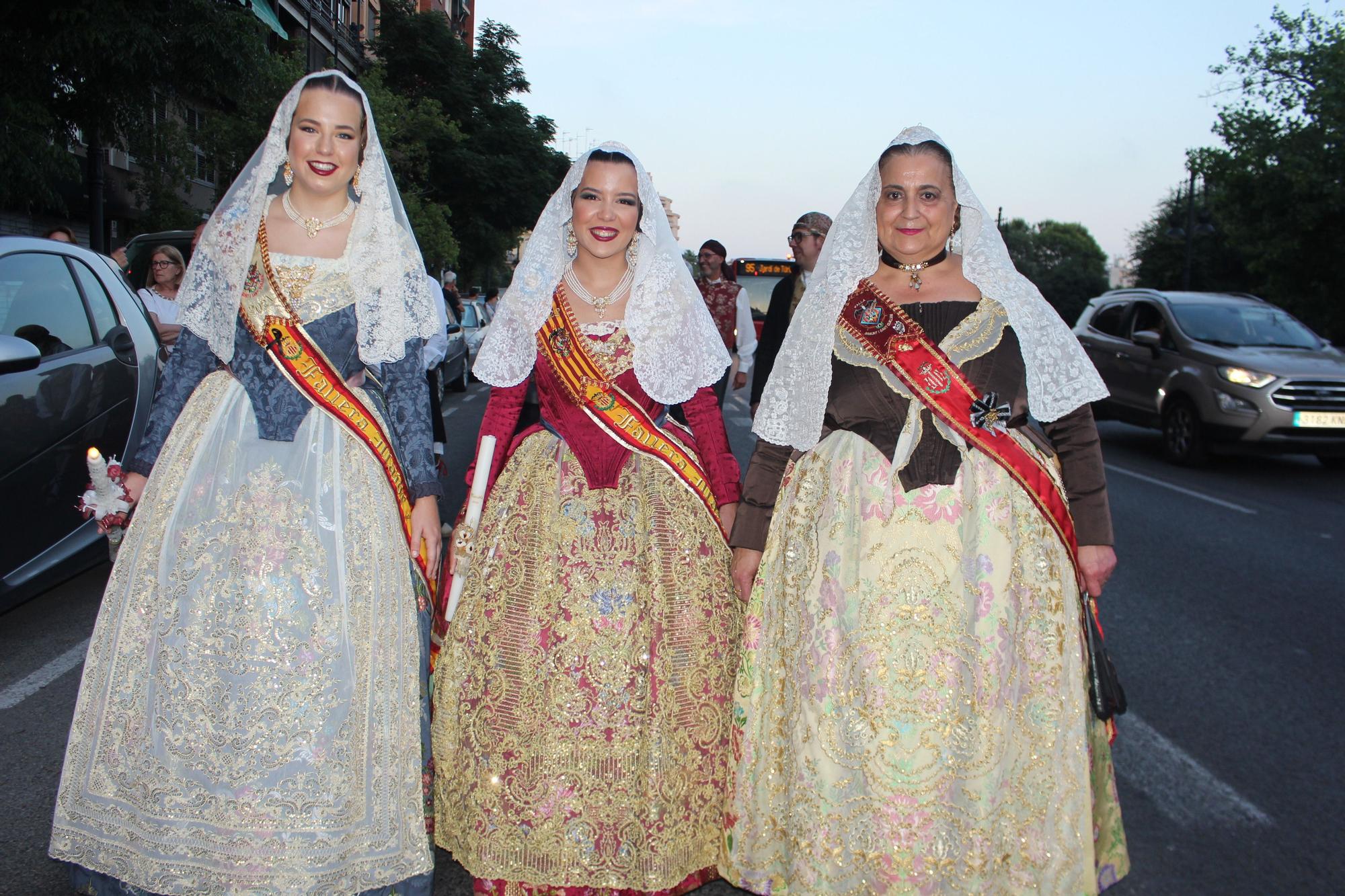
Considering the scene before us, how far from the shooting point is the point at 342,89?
304cm

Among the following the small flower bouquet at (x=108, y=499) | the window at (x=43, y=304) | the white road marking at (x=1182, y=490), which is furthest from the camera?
the white road marking at (x=1182, y=490)

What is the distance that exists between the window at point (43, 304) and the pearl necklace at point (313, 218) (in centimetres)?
212

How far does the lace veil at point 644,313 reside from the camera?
10.9 feet

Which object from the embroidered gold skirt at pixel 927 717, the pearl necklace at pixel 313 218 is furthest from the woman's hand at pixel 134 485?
the embroidered gold skirt at pixel 927 717

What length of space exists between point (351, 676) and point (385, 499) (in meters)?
0.49

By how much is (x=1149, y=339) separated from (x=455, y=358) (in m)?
9.53

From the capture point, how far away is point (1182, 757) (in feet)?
12.8

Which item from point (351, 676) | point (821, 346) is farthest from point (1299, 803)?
point (351, 676)

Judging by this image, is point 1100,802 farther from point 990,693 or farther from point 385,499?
point 385,499

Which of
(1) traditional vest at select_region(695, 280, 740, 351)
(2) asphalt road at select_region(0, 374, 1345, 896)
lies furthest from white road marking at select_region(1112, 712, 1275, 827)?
(1) traditional vest at select_region(695, 280, 740, 351)

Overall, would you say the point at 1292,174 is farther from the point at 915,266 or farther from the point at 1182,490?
the point at 915,266

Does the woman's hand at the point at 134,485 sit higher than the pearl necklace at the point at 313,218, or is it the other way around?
the pearl necklace at the point at 313,218

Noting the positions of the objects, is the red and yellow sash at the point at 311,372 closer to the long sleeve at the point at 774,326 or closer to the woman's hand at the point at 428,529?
the woman's hand at the point at 428,529

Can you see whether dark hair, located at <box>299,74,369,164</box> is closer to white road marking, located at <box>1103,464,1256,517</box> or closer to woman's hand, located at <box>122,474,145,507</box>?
Result: woman's hand, located at <box>122,474,145,507</box>
